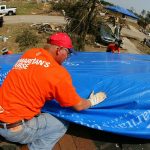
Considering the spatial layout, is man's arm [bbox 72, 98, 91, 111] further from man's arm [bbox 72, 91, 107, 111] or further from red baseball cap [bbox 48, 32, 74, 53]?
red baseball cap [bbox 48, 32, 74, 53]

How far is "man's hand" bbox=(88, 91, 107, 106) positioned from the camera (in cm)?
335

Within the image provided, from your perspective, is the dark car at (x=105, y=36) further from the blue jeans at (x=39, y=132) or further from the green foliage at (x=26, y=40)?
the blue jeans at (x=39, y=132)

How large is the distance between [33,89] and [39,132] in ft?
1.56

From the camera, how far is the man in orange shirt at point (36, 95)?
2910 millimetres

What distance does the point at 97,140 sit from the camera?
145 inches

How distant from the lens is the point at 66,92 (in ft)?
9.48

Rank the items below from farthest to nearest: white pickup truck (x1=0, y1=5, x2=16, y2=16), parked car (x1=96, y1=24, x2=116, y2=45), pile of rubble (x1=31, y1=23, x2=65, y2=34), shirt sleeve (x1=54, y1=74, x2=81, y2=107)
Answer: white pickup truck (x1=0, y1=5, x2=16, y2=16)
pile of rubble (x1=31, y1=23, x2=65, y2=34)
parked car (x1=96, y1=24, x2=116, y2=45)
shirt sleeve (x1=54, y1=74, x2=81, y2=107)

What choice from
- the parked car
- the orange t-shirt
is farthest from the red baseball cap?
the parked car

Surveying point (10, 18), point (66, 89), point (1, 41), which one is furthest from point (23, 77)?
point (10, 18)

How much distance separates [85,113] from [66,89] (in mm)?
665

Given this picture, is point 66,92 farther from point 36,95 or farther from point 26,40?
point 26,40

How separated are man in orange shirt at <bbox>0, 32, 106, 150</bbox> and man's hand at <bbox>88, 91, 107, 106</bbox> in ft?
0.45

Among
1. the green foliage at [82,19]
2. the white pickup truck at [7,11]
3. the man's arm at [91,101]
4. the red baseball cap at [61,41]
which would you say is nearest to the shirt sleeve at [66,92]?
the man's arm at [91,101]

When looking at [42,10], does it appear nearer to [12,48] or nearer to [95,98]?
[12,48]
